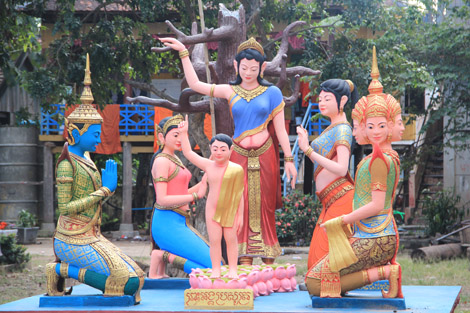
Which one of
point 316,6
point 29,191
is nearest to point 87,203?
point 316,6

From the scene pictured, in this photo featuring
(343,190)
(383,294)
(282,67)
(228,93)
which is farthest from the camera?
(282,67)

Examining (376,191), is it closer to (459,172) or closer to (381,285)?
(381,285)

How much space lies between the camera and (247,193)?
671 cm

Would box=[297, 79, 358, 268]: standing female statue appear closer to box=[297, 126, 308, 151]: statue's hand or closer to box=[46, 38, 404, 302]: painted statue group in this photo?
box=[46, 38, 404, 302]: painted statue group

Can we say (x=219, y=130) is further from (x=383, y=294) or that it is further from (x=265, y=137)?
(x=383, y=294)

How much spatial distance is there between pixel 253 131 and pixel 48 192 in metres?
12.4

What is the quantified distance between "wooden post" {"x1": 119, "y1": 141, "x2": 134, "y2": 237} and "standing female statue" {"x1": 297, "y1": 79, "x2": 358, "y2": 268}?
38.8 ft

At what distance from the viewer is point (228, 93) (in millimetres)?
6711

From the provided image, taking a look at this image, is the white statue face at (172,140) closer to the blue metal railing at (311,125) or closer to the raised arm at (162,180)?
the raised arm at (162,180)

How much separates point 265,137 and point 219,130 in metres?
1.33

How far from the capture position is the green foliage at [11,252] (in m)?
12.1

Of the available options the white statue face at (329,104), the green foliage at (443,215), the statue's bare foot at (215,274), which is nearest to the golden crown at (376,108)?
the white statue face at (329,104)

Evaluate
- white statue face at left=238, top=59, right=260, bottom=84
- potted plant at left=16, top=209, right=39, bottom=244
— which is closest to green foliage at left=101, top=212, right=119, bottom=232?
potted plant at left=16, top=209, right=39, bottom=244

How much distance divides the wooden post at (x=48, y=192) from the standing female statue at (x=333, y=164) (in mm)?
12635
